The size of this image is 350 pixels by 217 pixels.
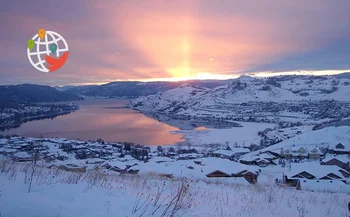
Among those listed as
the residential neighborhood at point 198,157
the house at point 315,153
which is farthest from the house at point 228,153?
the house at point 315,153

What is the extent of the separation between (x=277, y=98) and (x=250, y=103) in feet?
56.6

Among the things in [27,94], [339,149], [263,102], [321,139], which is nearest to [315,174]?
[339,149]

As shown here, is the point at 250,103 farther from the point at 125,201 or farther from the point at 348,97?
the point at 125,201

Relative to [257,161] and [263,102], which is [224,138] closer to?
[257,161]

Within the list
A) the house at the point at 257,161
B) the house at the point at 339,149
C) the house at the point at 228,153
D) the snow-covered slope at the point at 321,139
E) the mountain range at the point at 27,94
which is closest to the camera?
the house at the point at 257,161

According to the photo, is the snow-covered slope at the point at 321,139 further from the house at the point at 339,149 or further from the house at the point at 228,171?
the house at the point at 228,171

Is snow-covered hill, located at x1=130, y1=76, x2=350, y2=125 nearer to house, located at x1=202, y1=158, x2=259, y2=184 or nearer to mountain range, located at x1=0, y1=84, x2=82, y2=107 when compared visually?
mountain range, located at x1=0, y1=84, x2=82, y2=107

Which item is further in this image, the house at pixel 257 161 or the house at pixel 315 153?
the house at pixel 315 153

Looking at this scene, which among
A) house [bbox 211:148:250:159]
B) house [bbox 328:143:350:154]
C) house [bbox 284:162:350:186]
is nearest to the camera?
house [bbox 284:162:350:186]

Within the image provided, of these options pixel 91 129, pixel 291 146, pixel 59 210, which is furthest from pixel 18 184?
pixel 91 129

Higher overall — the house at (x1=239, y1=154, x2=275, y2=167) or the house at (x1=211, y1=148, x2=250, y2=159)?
the house at (x1=239, y1=154, x2=275, y2=167)

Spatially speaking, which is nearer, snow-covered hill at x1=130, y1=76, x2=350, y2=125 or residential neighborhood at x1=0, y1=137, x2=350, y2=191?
residential neighborhood at x1=0, y1=137, x2=350, y2=191

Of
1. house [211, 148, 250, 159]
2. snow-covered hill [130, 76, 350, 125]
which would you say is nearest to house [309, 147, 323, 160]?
house [211, 148, 250, 159]

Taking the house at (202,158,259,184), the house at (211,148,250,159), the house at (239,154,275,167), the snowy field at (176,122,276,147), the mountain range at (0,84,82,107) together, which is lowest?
the snowy field at (176,122,276,147)
